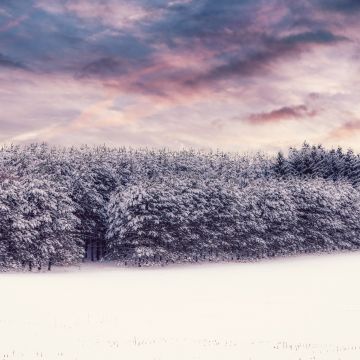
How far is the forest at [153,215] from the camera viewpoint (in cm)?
5647

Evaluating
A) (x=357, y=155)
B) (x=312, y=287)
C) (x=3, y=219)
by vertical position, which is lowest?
(x=312, y=287)

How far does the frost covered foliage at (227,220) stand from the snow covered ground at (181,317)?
39.2 feet

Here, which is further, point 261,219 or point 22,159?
point 22,159

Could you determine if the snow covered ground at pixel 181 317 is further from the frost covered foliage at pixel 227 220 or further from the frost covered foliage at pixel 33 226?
the frost covered foliage at pixel 227 220

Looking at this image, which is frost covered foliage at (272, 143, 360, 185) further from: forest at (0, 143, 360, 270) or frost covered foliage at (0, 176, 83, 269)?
frost covered foliage at (0, 176, 83, 269)

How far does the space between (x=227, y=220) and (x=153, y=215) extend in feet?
39.4

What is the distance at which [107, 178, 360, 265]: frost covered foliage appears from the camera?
211 feet

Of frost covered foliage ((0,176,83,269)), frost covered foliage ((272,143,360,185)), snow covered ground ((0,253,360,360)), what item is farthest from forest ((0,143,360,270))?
frost covered foliage ((272,143,360,185))

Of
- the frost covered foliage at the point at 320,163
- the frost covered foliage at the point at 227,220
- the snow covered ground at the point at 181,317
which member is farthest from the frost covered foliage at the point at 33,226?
the frost covered foliage at the point at 320,163

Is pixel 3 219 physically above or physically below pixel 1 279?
above

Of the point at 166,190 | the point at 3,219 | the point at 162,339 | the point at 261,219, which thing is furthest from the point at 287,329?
the point at 261,219

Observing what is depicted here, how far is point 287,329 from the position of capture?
84.6 ft

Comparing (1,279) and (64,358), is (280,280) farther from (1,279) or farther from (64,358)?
(64,358)

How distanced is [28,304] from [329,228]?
59837mm
